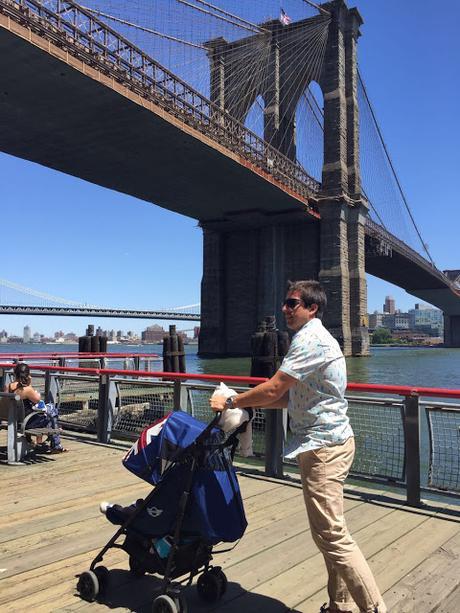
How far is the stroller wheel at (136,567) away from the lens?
2.70 m

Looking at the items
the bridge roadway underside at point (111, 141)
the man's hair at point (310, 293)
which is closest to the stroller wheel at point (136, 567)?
the man's hair at point (310, 293)

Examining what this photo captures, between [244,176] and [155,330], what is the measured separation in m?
93.1

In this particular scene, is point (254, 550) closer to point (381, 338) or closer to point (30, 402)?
point (30, 402)

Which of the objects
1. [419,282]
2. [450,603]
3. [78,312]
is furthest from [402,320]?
[450,603]

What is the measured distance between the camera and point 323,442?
2.20 metres

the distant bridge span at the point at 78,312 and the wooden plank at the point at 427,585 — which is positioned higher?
the distant bridge span at the point at 78,312

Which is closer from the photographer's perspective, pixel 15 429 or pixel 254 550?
pixel 254 550

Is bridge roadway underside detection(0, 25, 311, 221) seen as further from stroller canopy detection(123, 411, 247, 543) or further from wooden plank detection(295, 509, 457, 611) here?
wooden plank detection(295, 509, 457, 611)

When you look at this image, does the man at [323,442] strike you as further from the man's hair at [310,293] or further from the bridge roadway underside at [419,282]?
the bridge roadway underside at [419,282]

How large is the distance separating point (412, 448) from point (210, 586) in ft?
6.82

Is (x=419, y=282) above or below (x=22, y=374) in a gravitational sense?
above

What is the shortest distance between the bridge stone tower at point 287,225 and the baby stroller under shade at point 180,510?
129ft

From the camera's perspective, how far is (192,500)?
7.88 feet

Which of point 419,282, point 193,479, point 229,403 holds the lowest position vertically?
point 193,479
